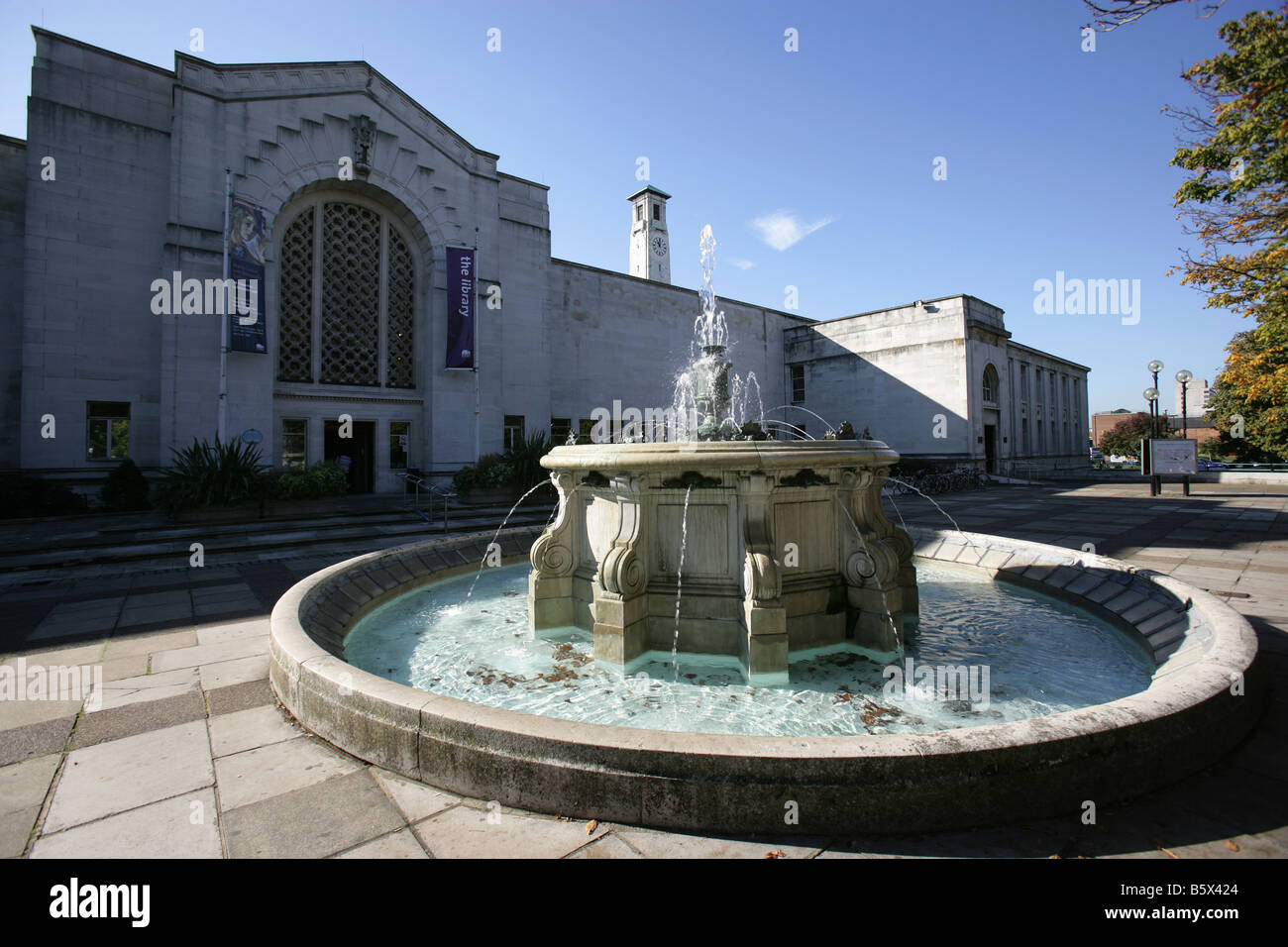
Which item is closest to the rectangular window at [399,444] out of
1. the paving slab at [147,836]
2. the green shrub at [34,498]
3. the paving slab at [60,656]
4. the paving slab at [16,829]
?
the green shrub at [34,498]

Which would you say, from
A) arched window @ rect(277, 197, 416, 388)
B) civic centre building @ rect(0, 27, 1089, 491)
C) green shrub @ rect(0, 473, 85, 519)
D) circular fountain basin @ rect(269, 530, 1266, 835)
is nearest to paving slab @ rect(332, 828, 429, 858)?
circular fountain basin @ rect(269, 530, 1266, 835)

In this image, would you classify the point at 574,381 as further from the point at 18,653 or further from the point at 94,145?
the point at 18,653

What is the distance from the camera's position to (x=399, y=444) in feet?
71.3

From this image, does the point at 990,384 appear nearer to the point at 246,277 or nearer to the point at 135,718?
the point at 246,277

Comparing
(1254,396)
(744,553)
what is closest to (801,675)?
(744,553)

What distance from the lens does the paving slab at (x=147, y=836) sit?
8.05ft

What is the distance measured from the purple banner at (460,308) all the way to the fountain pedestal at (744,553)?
17.5 meters

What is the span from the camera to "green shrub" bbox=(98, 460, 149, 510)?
15.7 m

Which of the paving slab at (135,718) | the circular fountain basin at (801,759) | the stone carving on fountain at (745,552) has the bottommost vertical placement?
the paving slab at (135,718)

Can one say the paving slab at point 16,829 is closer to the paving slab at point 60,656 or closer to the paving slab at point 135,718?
the paving slab at point 135,718

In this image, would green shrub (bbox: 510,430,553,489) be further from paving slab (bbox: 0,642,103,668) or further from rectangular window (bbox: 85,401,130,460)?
paving slab (bbox: 0,642,103,668)

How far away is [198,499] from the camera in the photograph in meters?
12.5
